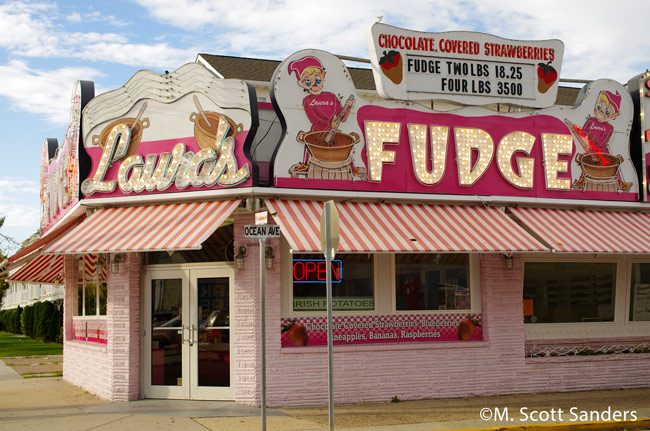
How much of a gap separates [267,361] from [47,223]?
9.02 metres

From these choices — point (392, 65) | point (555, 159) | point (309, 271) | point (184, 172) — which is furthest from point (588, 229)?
point (184, 172)

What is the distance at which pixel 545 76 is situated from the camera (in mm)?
14234

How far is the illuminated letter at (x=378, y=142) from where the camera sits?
41.2ft

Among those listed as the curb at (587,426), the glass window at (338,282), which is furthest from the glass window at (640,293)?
the glass window at (338,282)

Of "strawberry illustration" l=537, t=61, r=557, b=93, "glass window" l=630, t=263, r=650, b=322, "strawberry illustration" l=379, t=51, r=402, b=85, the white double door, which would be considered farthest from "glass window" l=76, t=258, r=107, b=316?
"glass window" l=630, t=263, r=650, b=322

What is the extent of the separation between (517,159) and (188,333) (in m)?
7.15

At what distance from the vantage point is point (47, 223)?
58.6ft

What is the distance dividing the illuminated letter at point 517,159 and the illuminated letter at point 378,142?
2.24 metres

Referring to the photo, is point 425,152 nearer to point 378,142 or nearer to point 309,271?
point 378,142

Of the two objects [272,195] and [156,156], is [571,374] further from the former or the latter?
[156,156]

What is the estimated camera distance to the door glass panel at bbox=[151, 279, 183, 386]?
12.5 m

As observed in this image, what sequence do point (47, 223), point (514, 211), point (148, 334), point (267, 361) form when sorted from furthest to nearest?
point (47, 223)
point (514, 211)
point (148, 334)
point (267, 361)

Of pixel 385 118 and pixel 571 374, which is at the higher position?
pixel 385 118

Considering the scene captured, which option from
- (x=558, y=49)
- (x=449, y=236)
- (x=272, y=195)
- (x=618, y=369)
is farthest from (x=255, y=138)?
(x=618, y=369)
